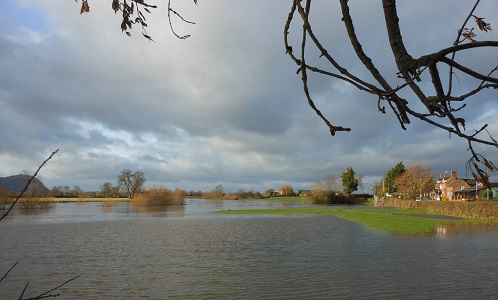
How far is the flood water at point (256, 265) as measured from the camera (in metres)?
13.7

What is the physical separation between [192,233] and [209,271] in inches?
513

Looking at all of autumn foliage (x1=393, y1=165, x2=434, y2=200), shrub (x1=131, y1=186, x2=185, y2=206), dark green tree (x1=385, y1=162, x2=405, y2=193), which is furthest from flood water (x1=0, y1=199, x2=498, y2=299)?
Answer: dark green tree (x1=385, y1=162, x2=405, y2=193)

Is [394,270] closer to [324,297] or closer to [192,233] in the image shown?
[324,297]

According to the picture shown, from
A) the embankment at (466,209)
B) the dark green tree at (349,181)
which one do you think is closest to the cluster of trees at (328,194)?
the dark green tree at (349,181)

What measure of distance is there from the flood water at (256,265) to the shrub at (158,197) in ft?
158

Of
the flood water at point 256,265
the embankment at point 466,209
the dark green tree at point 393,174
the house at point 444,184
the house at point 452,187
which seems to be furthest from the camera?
the dark green tree at point 393,174

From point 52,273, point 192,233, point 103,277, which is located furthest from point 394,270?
point 192,233

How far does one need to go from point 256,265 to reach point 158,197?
2478 inches

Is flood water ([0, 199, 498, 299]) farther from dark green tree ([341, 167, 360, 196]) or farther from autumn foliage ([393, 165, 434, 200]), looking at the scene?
dark green tree ([341, 167, 360, 196])

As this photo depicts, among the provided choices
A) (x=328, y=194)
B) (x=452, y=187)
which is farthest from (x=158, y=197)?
(x=452, y=187)

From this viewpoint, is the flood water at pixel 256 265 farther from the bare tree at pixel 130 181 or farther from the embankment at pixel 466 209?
the bare tree at pixel 130 181

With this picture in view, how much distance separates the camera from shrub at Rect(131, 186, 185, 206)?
76.9m

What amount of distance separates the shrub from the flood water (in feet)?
158

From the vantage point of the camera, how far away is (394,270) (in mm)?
16406
